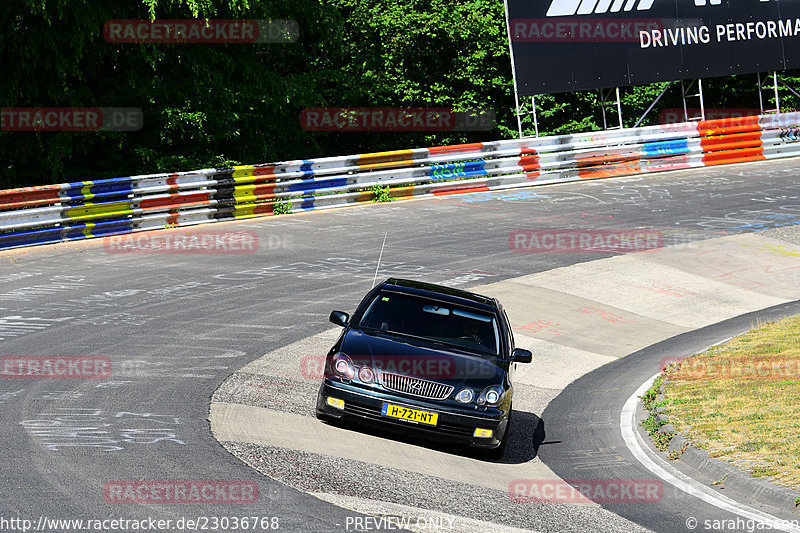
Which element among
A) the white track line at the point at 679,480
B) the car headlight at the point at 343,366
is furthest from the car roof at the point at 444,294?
the white track line at the point at 679,480

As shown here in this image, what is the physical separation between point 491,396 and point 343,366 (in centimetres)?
150

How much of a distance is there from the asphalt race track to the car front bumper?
331 mm

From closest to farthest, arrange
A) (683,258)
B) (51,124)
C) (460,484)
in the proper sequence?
(460,484)
(683,258)
(51,124)

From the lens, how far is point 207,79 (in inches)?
976

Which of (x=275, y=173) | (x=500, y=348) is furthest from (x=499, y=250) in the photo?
(x=500, y=348)

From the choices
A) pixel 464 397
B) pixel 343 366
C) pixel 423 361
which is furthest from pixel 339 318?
pixel 464 397

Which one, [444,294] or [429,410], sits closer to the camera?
[429,410]

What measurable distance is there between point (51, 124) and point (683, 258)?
1457 centimetres

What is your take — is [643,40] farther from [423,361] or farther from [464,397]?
[464,397]

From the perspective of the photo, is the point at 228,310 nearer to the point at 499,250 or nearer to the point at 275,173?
the point at 499,250

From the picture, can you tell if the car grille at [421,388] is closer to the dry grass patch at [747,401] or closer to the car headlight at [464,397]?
the car headlight at [464,397]

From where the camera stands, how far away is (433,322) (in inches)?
419

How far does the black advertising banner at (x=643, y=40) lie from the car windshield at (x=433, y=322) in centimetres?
1852

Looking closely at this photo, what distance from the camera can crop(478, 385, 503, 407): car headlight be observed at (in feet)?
31.2
